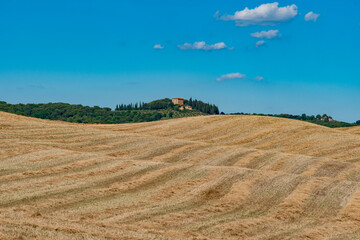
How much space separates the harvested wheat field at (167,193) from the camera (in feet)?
94.0

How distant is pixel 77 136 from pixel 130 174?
27.2m

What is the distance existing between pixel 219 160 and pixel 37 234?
33.8m

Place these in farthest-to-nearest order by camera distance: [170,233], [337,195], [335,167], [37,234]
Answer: [335,167]
[337,195]
[170,233]
[37,234]

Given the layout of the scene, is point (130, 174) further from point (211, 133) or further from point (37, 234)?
point (211, 133)

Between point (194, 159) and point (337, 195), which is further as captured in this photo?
point (194, 159)

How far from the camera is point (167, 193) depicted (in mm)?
37375

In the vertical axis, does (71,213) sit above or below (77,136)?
below

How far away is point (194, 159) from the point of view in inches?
2168

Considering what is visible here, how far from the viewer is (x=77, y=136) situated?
68.2 metres

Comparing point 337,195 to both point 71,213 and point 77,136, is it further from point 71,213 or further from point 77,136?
point 77,136

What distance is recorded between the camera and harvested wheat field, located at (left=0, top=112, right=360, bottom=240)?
28656 millimetres

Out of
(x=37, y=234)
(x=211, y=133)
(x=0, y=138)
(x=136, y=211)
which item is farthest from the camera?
(x=211, y=133)

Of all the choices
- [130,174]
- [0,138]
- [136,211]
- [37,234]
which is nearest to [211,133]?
[0,138]

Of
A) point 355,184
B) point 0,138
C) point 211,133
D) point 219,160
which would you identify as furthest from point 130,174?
point 211,133
